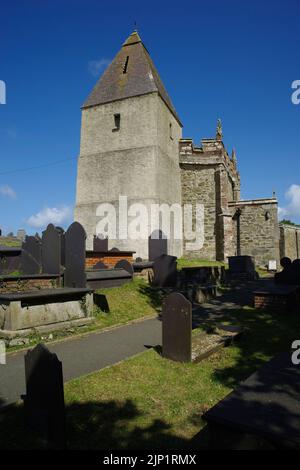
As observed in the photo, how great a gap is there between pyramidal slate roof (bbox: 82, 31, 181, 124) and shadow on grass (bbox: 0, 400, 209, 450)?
71.8ft

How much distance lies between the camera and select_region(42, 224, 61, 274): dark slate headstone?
386 inches

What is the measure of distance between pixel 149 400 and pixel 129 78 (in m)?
24.0

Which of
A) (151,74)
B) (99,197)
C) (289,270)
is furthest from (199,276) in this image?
(151,74)

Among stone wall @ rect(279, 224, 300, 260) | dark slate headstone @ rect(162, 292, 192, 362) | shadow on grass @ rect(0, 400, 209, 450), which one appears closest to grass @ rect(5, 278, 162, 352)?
dark slate headstone @ rect(162, 292, 192, 362)

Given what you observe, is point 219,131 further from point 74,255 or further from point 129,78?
point 74,255

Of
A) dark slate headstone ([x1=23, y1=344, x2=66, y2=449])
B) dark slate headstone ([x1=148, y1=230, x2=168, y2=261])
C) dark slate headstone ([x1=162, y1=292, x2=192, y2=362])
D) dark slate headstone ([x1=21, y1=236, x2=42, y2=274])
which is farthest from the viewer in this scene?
dark slate headstone ([x1=148, y1=230, x2=168, y2=261])

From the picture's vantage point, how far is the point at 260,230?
24922mm

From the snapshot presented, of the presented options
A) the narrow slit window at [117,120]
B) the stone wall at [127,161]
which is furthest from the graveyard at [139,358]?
the narrow slit window at [117,120]

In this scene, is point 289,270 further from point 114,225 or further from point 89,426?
point 114,225

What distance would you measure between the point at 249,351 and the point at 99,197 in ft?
60.8

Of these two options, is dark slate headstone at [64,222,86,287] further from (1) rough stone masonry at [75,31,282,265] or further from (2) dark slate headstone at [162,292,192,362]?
(1) rough stone masonry at [75,31,282,265]

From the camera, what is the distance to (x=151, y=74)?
2400cm

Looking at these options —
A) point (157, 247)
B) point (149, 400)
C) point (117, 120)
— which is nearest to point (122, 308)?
point (149, 400)

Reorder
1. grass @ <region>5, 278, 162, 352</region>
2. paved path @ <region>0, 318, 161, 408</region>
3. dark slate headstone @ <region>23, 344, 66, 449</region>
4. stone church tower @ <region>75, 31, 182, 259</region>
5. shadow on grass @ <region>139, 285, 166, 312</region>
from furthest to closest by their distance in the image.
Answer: stone church tower @ <region>75, 31, 182, 259</region>, shadow on grass @ <region>139, 285, 166, 312</region>, grass @ <region>5, 278, 162, 352</region>, paved path @ <region>0, 318, 161, 408</region>, dark slate headstone @ <region>23, 344, 66, 449</region>
